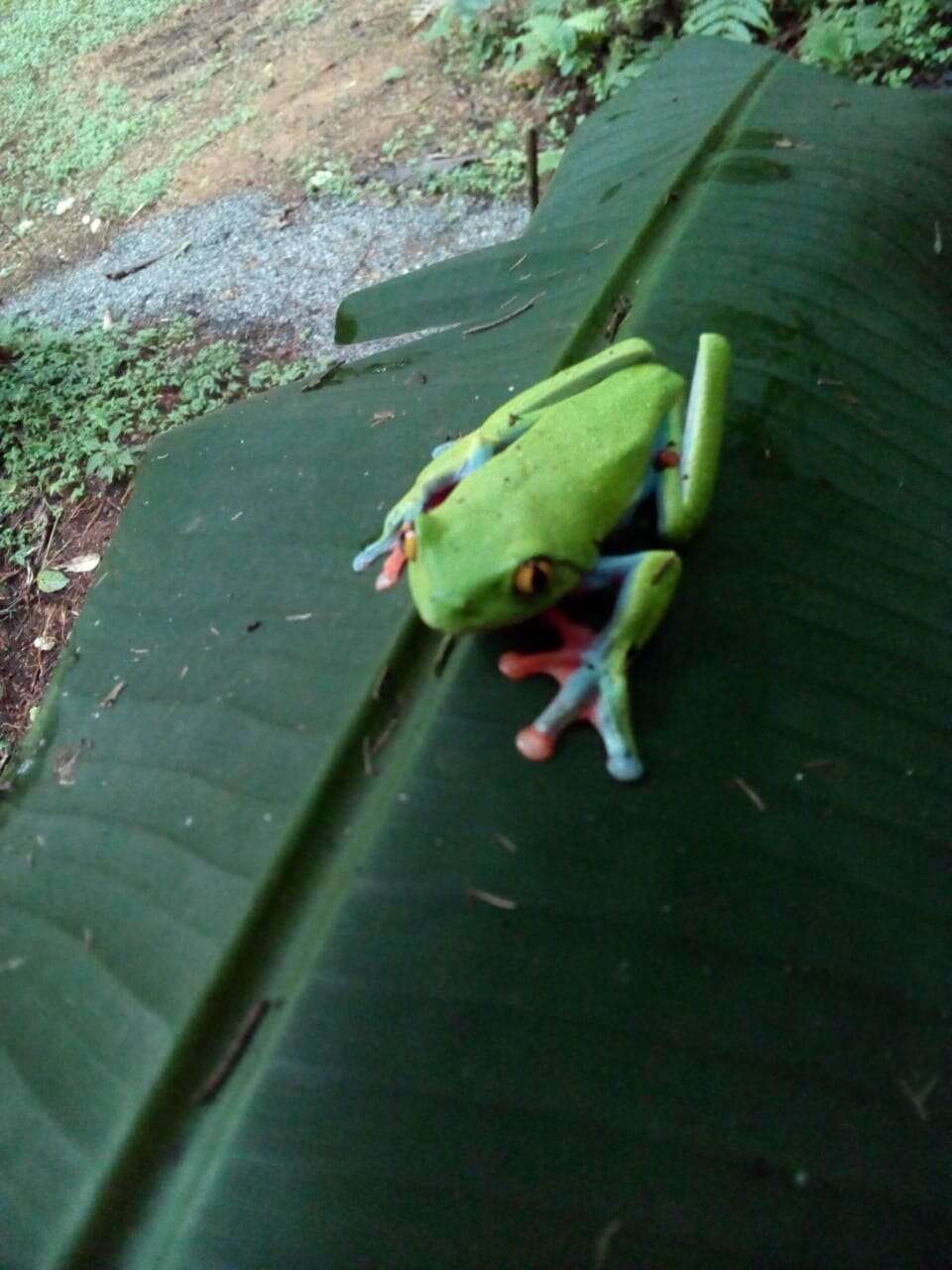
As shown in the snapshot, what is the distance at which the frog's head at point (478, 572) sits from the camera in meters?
1.10

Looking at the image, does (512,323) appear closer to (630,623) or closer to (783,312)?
(783,312)

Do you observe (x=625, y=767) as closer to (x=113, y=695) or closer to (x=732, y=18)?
(x=113, y=695)

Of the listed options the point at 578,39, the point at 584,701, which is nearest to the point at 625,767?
the point at 584,701

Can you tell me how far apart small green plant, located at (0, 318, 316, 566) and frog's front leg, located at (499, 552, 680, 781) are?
8.23 feet

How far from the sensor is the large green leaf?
910mm

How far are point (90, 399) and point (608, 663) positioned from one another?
300cm

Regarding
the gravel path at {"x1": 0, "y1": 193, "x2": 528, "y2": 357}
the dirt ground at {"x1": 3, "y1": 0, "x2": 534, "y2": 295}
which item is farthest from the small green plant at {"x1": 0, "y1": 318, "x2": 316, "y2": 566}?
the dirt ground at {"x1": 3, "y1": 0, "x2": 534, "y2": 295}

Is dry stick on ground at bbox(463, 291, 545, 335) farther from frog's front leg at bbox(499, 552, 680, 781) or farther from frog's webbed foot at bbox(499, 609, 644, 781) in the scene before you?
frog's webbed foot at bbox(499, 609, 644, 781)

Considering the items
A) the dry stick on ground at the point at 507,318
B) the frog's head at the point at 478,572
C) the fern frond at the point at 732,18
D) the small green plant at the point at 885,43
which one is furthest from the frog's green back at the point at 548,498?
the fern frond at the point at 732,18

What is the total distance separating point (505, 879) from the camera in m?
1.04

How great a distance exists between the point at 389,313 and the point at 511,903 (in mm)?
1212

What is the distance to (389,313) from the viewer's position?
71.8 inches

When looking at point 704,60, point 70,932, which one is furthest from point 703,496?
point 704,60

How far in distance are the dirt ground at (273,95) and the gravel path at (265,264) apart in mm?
214
